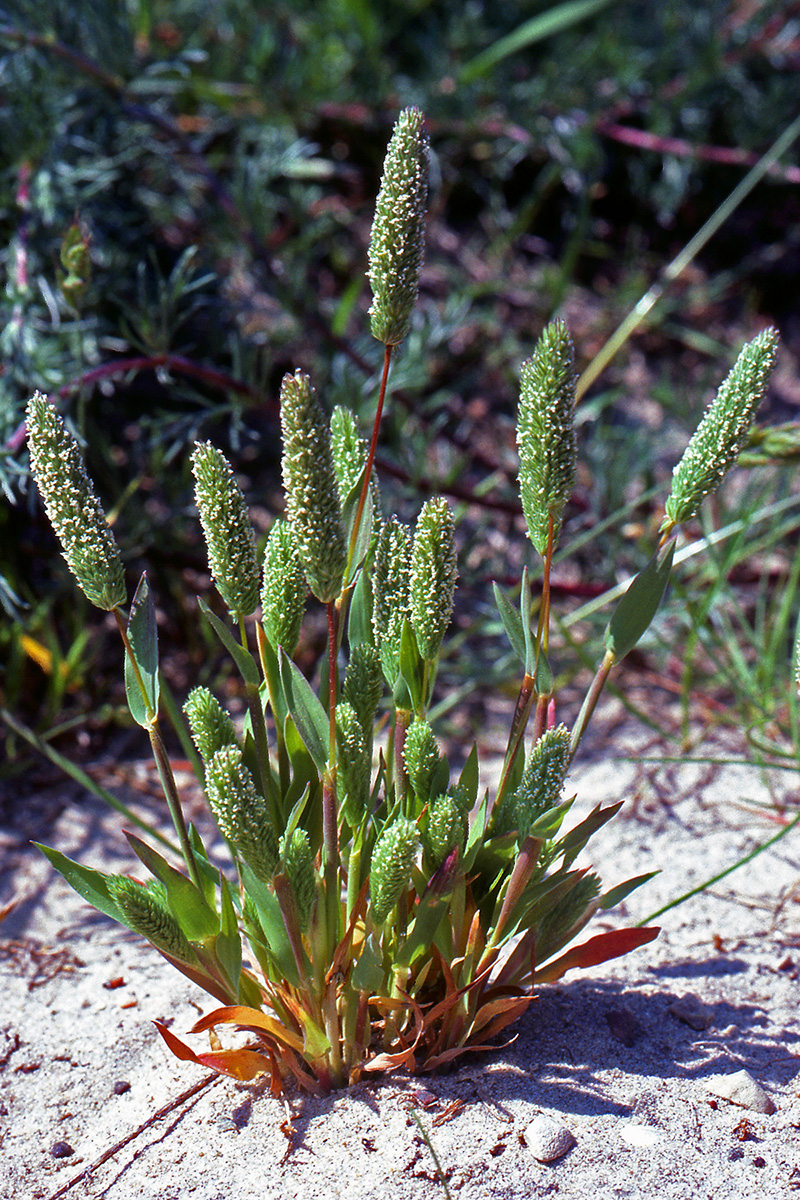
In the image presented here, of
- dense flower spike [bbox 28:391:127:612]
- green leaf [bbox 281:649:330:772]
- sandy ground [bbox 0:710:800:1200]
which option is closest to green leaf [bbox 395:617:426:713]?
green leaf [bbox 281:649:330:772]

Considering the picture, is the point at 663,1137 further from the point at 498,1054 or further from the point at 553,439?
the point at 553,439

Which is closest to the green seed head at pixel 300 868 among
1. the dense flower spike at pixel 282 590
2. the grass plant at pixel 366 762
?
the grass plant at pixel 366 762

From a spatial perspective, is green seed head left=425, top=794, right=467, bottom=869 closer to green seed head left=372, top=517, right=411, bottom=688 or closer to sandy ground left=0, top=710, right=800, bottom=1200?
green seed head left=372, top=517, right=411, bottom=688

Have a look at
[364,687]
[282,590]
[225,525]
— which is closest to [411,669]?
[364,687]

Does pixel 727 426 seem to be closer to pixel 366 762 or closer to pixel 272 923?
pixel 366 762

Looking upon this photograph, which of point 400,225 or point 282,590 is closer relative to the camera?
point 400,225

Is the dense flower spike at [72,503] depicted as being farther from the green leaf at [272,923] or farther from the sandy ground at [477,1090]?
the sandy ground at [477,1090]
